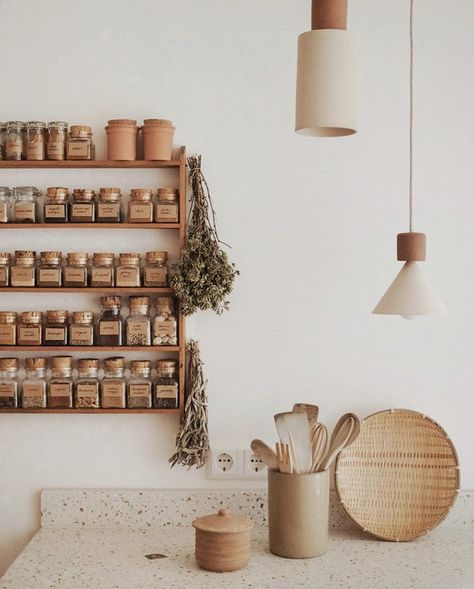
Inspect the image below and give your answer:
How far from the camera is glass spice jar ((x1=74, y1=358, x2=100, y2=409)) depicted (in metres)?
2.19

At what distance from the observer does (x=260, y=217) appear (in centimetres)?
226

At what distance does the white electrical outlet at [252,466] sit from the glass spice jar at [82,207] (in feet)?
2.51

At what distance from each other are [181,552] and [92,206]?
93 centimetres

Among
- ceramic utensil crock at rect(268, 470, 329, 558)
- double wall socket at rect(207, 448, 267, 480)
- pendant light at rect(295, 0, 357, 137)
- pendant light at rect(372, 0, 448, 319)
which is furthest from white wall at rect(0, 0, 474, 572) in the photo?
pendant light at rect(295, 0, 357, 137)

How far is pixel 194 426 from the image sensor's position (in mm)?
2191

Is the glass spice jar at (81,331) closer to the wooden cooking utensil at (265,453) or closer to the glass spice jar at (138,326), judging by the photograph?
the glass spice jar at (138,326)

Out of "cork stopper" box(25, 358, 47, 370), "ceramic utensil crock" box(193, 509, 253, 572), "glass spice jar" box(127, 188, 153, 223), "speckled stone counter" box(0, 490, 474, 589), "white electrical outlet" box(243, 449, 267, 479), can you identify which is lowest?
"speckled stone counter" box(0, 490, 474, 589)

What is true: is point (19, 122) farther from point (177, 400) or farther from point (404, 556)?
point (404, 556)

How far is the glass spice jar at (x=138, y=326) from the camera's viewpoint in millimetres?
2182

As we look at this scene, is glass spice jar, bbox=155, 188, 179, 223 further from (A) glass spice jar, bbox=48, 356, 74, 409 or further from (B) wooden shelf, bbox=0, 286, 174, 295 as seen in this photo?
(A) glass spice jar, bbox=48, 356, 74, 409

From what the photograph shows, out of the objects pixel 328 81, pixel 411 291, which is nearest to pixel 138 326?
pixel 411 291

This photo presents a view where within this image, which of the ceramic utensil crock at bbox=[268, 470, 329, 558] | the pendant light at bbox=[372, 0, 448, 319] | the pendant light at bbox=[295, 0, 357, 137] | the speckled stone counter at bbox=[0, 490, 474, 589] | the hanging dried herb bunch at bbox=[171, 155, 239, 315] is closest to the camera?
the pendant light at bbox=[295, 0, 357, 137]

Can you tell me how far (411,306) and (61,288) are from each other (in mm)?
953

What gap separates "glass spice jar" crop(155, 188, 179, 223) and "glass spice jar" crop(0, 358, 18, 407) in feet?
1.82
